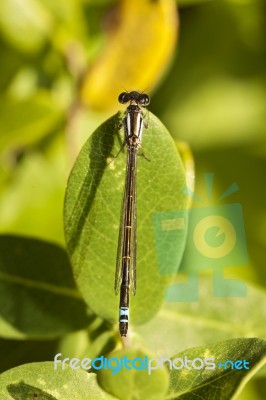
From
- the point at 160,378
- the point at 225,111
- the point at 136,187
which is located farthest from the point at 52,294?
the point at 225,111

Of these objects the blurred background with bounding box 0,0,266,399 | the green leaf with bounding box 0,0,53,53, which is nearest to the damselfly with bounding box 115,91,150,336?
the blurred background with bounding box 0,0,266,399

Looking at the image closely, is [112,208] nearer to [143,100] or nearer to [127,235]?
[127,235]

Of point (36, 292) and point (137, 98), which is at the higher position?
point (137, 98)

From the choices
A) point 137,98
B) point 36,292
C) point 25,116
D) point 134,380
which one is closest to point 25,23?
point 25,116

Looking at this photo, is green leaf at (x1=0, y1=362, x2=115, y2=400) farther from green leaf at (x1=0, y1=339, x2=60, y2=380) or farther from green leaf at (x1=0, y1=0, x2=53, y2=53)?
green leaf at (x1=0, y1=0, x2=53, y2=53)

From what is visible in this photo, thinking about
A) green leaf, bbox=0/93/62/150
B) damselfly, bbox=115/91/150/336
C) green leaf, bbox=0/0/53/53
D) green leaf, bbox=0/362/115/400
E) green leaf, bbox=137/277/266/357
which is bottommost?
green leaf, bbox=0/362/115/400

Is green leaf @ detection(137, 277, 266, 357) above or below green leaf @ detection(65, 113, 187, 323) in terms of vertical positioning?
below

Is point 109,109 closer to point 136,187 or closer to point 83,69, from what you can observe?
point 83,69
